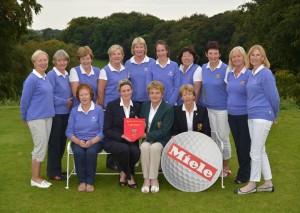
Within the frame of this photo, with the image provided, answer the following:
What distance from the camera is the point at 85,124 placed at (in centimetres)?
561

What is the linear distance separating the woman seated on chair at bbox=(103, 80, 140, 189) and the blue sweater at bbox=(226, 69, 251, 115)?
50.0 inches

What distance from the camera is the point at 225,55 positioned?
51.8 m

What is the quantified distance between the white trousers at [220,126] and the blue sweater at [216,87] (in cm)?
9

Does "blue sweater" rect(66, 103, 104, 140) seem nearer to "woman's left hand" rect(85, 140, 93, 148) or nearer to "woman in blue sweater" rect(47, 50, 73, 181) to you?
"woman's left hand" rect(85, 140, 93, 148)

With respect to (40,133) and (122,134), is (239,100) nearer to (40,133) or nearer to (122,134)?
(122,134)

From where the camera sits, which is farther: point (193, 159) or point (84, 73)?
point (84, 73)

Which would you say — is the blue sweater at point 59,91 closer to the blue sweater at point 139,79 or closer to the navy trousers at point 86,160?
the navy trousers at point 86,160

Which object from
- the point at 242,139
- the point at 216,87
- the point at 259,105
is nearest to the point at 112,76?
the point at 216,87

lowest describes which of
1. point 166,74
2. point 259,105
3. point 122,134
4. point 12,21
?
Answer: point 122,134

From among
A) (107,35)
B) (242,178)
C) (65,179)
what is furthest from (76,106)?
(107,35)

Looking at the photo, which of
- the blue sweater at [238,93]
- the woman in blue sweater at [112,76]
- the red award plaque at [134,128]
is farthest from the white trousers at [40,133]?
the blue sweater at [238,93]

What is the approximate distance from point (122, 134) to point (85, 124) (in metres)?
0.50

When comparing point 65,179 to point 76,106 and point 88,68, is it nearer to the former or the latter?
point 76,106

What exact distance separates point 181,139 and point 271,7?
22756mm
